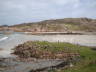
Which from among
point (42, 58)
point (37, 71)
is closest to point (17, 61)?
point (42, 58)

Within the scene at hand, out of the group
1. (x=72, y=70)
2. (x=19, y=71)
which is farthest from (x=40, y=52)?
(x=72, y=70)

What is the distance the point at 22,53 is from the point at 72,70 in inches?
976

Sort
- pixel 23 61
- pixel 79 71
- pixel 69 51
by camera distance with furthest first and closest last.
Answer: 1. pixel 69 51
2. pixel 23 61
3. pixel 79 71

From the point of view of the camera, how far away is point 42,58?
42125 mm

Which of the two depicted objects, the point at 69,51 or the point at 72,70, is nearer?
the point at 72,70

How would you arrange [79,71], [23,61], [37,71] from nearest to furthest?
[79,71] → [37,71] → [23,61]

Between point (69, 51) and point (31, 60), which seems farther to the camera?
point (69, 51)

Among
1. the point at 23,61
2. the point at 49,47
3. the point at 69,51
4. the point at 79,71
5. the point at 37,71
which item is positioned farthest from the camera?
the point at 49,47

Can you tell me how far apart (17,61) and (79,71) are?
20.0 meters

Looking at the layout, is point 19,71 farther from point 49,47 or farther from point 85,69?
point 49,47

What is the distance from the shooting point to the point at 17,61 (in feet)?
133

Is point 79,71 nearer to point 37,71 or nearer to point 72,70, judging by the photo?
point 72,70

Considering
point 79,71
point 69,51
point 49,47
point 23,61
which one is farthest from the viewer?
point 49,47

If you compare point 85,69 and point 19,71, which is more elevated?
point 85,69
